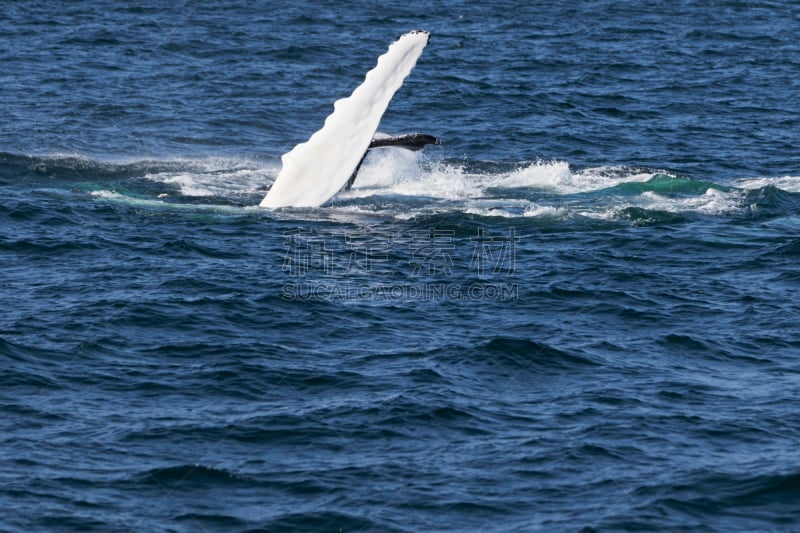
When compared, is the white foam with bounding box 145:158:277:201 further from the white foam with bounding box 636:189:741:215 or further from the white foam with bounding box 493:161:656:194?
the white foam with bounding box 636:189:741:215

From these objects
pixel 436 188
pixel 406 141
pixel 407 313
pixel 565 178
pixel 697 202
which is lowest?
pixel 407 313

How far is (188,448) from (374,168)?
20.3 m

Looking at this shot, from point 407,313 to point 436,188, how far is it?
37.2 ft

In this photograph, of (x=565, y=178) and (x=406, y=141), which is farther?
(x=565, y=178)

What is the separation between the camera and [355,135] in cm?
3222

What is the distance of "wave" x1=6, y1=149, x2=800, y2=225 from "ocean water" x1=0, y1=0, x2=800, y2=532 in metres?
0.14

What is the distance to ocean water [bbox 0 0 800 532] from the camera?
64.2 ft

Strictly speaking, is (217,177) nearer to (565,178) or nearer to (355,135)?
(355,135)

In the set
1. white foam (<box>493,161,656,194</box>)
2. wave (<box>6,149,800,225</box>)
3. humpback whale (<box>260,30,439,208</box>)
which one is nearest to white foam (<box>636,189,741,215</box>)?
wave (<box>6,149,800,225</box>)

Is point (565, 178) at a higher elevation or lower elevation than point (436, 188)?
higher

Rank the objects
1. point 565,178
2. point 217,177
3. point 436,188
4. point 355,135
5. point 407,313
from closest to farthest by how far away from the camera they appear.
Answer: point 407,313, point 355,135, point 436,188, point 217,177, point 565,178

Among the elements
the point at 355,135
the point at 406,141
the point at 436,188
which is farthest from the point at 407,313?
the point at 436,188

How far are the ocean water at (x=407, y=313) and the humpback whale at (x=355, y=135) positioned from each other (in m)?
1.30

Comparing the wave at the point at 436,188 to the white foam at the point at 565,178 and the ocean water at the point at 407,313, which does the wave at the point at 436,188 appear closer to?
the white foam at the point at 565,178
